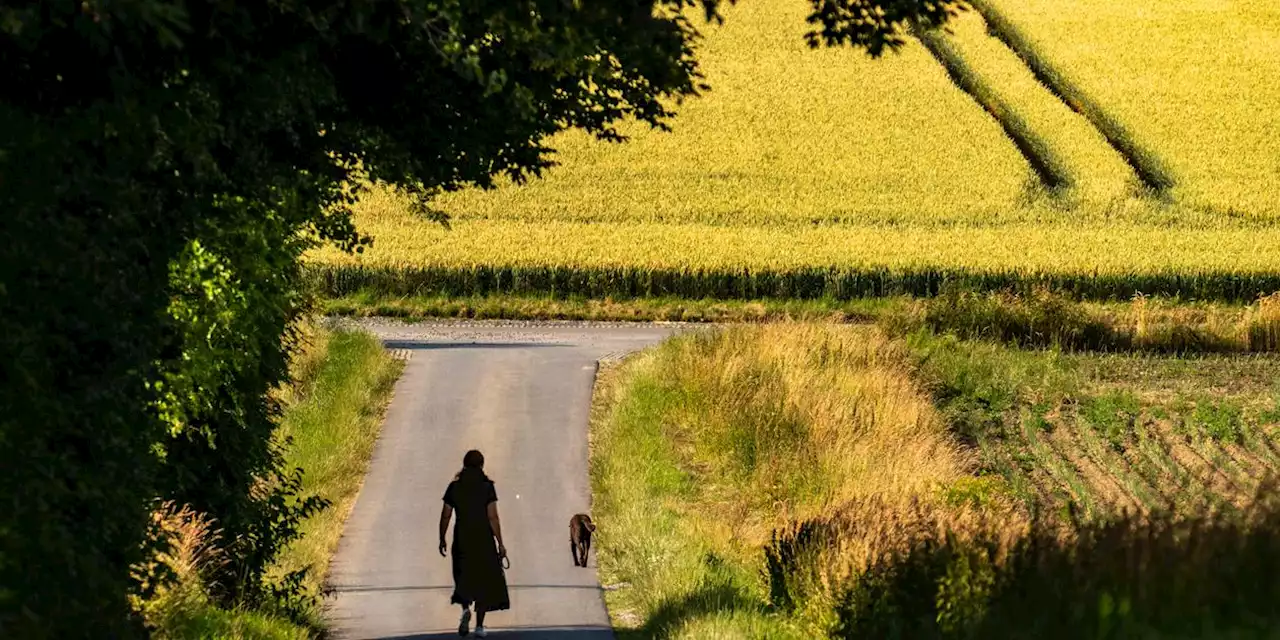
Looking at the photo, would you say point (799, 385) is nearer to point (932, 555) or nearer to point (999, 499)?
point (999, 499)

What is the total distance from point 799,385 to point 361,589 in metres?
9.70

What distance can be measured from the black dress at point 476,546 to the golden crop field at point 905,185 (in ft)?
73.7

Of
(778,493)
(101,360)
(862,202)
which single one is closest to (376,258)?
(862,202)

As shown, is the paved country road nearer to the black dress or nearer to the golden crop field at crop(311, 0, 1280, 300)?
the black dress

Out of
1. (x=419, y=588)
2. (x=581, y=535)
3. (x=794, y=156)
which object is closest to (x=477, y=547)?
(x=581, y=535)

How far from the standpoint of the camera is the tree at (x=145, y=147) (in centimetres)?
896

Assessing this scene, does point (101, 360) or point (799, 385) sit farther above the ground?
point (101, 360)

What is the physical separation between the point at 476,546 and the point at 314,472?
7.66 m

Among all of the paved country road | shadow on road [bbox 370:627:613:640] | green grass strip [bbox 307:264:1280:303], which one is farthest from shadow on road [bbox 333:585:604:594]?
green grass strip [bbox 307:264:1280:303]

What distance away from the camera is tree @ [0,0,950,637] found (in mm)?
8961

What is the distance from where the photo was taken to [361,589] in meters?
18.1

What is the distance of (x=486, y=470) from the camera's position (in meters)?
24.6

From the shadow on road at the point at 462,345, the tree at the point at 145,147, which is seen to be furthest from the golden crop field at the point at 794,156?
the tree at the point at 145,147

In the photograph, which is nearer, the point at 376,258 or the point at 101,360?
the point at 101,360
